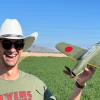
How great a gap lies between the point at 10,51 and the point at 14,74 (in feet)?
0.96

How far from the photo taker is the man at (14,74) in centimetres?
507

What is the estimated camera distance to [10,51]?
5.21m

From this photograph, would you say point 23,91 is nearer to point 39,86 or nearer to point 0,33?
point 39,86

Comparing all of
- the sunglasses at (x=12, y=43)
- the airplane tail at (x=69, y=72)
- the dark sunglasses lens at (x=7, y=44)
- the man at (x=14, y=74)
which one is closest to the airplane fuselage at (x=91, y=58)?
the airplane tail at (x=69, y=72)

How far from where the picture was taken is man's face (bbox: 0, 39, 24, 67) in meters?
5.14

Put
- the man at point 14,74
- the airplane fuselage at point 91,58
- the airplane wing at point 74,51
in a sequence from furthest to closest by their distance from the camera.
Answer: the airplane wing at point 74,51, the airplane fuselage at point 91,58, the man at point 14,74

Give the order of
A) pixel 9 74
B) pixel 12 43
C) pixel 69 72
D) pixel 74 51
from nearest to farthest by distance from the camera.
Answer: pixel 9 74
pixel 12 43
pixel 69 72
pixel 74 51

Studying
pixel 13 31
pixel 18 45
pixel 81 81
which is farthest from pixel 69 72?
pixel 13 31

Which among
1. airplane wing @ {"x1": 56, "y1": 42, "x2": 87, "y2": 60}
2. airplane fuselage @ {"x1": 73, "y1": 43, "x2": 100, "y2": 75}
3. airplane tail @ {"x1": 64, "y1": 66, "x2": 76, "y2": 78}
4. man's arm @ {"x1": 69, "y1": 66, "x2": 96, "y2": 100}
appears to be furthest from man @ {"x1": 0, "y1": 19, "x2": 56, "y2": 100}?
airplane wing @ {"x1": 56, "y1": 42, "x2": 87, "y2": 60}

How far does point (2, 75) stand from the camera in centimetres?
515

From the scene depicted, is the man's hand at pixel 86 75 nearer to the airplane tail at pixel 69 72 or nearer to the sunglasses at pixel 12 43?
the airplane tail at pixel 69 72

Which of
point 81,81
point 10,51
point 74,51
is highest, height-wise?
point 10,51

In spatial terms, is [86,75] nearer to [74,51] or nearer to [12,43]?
[12,43]

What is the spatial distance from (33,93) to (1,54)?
24.6 inches
